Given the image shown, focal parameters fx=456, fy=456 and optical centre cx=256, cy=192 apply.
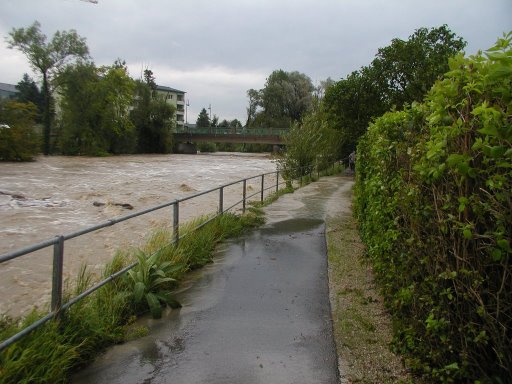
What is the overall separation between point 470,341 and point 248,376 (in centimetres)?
162

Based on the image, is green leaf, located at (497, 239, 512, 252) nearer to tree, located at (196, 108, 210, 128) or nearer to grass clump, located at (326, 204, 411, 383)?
grass clump, located at (326, 204, 411, 383)

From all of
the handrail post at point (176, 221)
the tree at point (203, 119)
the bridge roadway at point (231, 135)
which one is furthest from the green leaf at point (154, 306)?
the tree at point (203, 119)

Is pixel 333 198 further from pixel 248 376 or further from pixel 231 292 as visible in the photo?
pixel 248 376

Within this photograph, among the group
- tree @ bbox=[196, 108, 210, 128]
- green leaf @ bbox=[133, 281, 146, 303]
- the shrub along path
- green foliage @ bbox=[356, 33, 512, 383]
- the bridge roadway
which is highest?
tree @ bbox=[196, 108, 210, 128]

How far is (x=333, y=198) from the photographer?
15.2m

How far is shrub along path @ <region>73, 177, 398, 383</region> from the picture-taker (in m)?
3.44

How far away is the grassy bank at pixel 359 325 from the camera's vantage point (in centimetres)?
342

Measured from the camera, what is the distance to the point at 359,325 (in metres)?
4.29

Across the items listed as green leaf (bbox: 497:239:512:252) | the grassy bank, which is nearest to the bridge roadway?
the grassy bank

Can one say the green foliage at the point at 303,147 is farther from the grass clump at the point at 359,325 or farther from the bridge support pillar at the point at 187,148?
the bridge support pillar at the point at 187,148

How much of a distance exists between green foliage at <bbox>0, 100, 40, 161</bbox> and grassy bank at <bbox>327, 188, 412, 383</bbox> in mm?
44655

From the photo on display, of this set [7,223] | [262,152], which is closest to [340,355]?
[7,223]

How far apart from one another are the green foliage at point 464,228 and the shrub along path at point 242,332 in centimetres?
102

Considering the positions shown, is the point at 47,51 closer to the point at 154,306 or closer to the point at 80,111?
the point at 80,111
